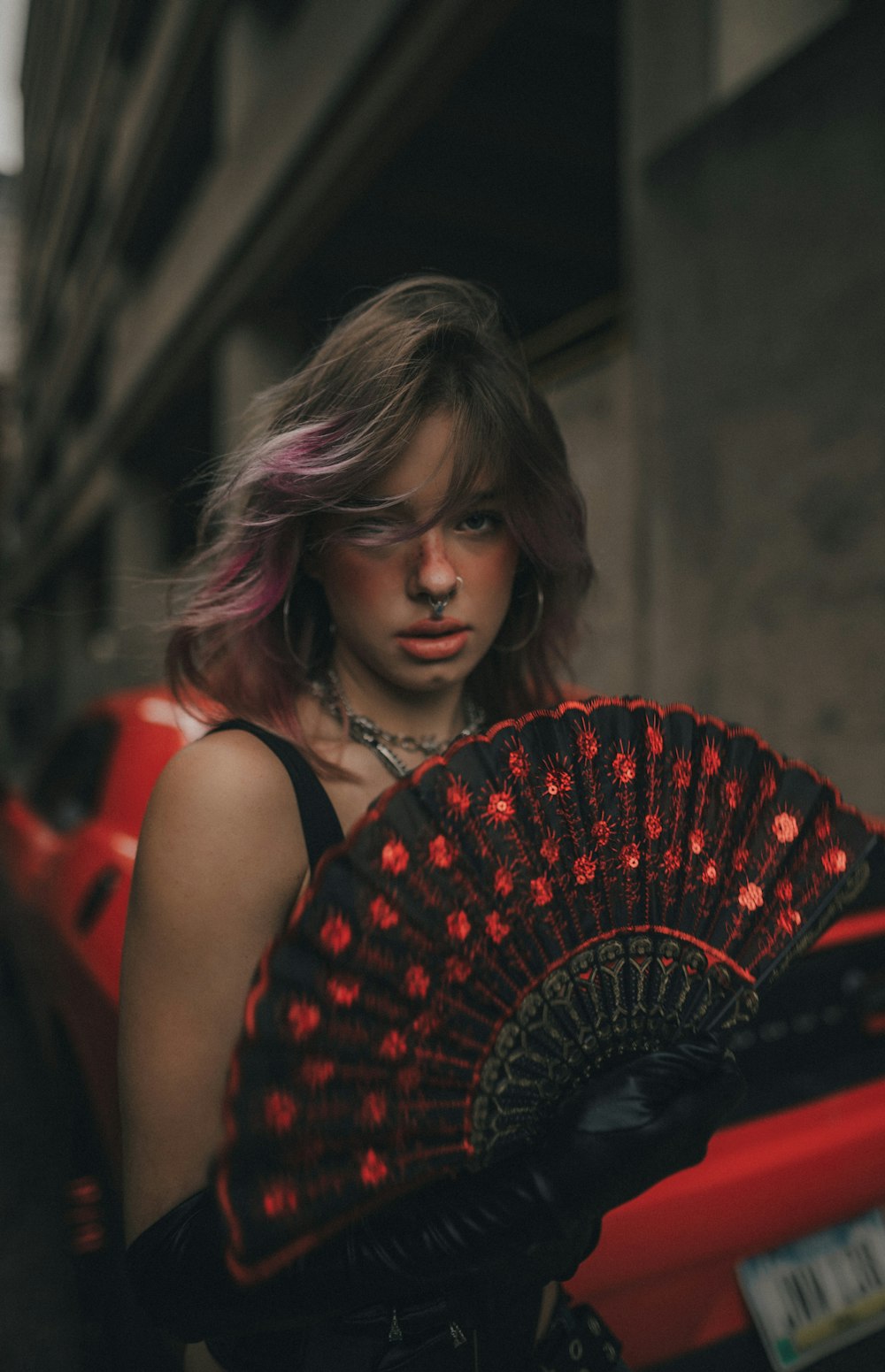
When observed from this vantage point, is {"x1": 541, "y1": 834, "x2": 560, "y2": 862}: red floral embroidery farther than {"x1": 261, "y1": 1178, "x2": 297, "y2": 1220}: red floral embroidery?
Yes

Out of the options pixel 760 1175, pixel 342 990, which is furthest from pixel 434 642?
pixel 760 1175

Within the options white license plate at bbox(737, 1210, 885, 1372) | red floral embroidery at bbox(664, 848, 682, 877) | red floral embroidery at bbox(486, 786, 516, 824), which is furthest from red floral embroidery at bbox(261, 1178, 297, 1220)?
white license plate at bbox(737, 1210, 885, 1372)

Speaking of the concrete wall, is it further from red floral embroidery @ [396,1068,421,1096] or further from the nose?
red floral embroidery @ [396,1068,421,1096]

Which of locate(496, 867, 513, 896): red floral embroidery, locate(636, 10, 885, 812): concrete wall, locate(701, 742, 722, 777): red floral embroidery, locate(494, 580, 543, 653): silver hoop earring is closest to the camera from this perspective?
locate(496, 867, 513, 896): red floral embroidery

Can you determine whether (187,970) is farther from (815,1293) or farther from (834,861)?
(815,1293)

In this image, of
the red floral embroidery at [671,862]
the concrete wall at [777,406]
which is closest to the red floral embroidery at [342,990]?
the red floral embroidery at [671,862]

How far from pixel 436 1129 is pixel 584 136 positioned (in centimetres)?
657

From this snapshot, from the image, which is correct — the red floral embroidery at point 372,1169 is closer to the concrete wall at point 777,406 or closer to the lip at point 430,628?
the lip at point 430,628

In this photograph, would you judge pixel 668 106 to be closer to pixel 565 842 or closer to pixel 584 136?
pixel 584 136

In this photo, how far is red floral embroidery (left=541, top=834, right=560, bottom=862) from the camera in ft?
2.74

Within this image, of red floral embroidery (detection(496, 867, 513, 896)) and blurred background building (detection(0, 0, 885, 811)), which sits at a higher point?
blurred background building (detection(0, 0, 885, 811))

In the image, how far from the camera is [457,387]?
40.0 inches

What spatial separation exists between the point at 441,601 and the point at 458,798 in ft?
0.98

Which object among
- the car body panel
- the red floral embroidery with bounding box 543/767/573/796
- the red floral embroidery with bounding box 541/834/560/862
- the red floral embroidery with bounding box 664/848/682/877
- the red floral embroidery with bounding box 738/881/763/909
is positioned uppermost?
the red floral embroidery with bounding box 543/767/573/796
